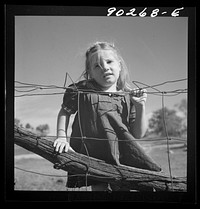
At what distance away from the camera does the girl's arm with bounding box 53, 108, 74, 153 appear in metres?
1.96

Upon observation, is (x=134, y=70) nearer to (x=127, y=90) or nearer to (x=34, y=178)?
(x=127, y=90)

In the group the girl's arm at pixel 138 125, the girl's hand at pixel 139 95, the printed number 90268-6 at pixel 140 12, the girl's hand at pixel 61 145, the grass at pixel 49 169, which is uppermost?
the printed number 90268-6 at pixel 140 12

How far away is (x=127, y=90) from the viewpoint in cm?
197

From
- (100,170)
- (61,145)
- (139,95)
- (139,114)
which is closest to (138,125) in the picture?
(139,114)

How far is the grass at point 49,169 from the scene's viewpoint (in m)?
1.95

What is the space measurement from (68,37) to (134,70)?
0.39 metres

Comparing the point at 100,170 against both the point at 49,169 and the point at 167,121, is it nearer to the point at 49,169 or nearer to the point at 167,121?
the point at 49,169

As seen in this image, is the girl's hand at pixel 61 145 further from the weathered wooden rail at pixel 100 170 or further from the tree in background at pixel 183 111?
the tree in background at pixel 183 111

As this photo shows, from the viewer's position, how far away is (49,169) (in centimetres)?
196

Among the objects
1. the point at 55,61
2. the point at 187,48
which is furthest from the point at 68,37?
the point at 187,48

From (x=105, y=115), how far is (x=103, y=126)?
59mm

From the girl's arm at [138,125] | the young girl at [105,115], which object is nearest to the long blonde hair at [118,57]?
the young girl at [105,115]

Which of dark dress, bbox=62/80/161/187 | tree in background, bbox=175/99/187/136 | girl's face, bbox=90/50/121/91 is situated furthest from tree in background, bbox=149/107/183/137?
girl's face, bbox=90/50/121/91

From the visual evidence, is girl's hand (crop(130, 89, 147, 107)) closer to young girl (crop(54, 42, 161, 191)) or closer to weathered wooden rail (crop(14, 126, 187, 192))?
young girl (crop(54, 42, 161, 191))
